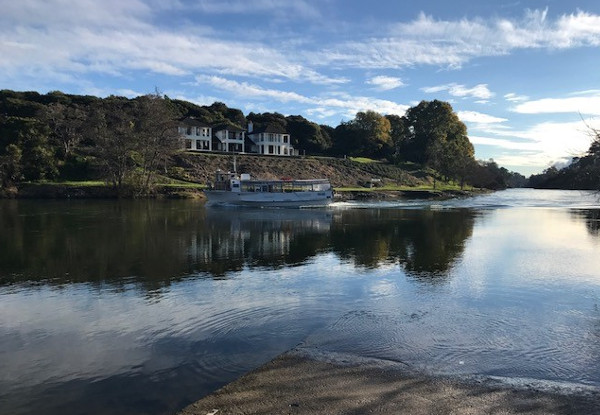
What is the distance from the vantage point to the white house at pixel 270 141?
10250 centimetres

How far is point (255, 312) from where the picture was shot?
11234 mm

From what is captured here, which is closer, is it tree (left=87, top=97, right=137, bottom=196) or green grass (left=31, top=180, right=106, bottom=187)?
tree (left=87, top=97, right=137, bottom=196)

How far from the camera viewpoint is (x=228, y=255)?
19.8 metres

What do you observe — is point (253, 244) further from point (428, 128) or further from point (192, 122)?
point (428, 128)

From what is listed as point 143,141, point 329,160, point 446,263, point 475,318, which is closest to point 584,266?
point 446,263

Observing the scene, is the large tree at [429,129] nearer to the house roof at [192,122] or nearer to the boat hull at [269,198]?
the house roof at [192,122]

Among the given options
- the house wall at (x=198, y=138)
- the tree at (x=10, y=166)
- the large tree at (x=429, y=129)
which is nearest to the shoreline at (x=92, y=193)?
the tree at (x=10, y=166)

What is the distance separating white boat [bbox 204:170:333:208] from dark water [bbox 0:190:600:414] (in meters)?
29.4

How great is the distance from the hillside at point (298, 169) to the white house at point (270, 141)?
35.7ft

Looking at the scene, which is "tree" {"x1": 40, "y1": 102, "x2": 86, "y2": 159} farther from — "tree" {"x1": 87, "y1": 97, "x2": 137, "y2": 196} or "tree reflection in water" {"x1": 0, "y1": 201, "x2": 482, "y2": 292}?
"tree reflection in water" {"x1": 0, "y1": 201, "x2": 482, "y2": 292}

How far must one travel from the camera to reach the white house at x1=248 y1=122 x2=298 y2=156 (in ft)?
336

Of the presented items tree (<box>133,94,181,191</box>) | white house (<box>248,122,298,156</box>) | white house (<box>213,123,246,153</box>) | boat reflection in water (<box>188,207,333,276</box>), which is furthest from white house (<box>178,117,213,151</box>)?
boat reflection in water (<box>188,207,333,276</box>)

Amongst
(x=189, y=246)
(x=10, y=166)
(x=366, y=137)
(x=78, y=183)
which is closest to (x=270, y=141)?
(x=366, y=137)

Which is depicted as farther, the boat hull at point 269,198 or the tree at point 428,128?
the tree at point 428,128
